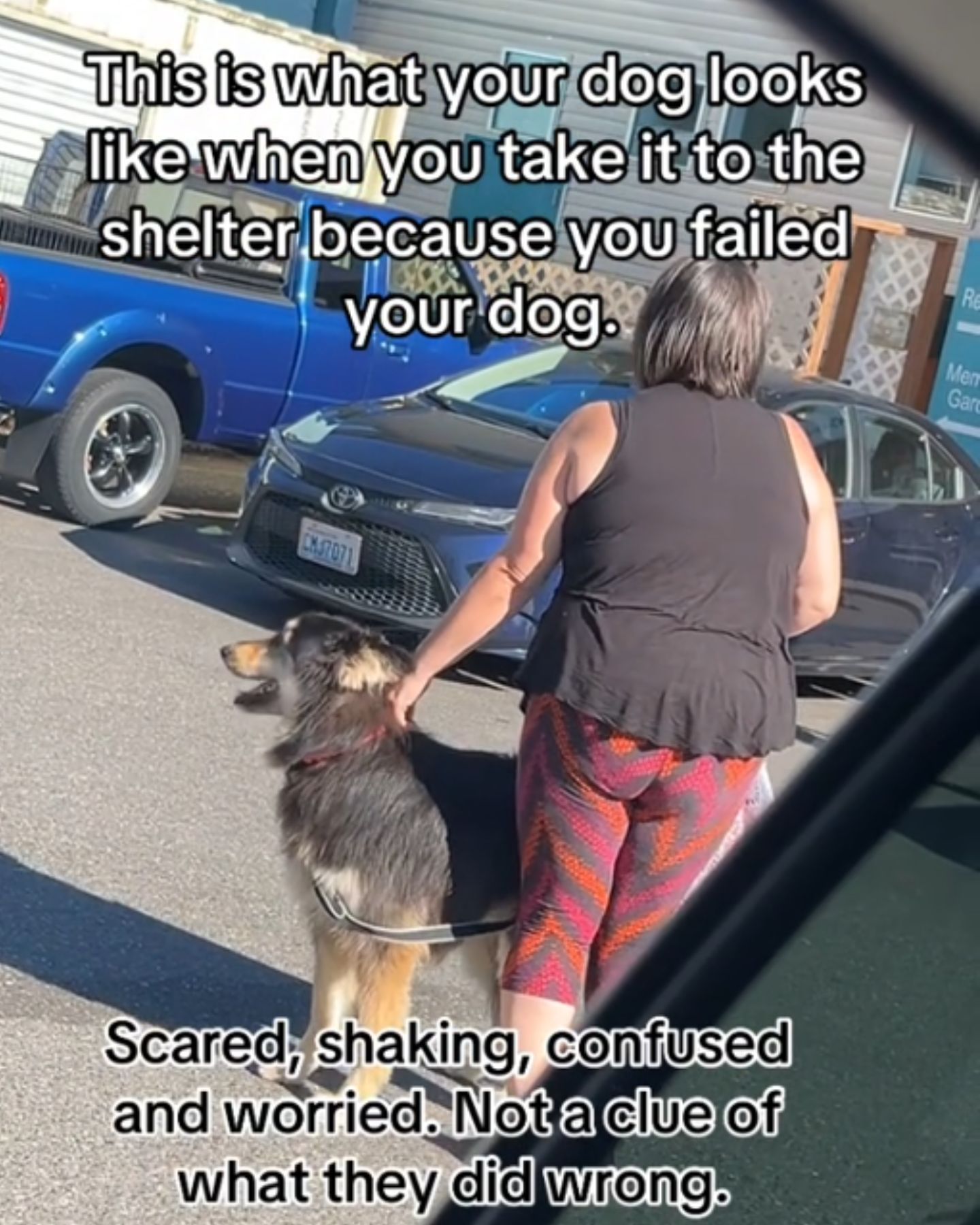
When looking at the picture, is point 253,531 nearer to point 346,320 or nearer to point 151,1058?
point 346,320

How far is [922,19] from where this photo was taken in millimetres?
1099

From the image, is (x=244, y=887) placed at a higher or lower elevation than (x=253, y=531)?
lower

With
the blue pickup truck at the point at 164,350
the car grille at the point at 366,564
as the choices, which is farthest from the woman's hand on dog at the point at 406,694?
the blue pickup truck at the point at 164,350

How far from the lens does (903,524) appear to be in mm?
9430

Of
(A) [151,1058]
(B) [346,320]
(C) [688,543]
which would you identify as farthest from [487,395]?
(C) [688,543]

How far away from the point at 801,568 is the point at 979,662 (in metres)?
2.38

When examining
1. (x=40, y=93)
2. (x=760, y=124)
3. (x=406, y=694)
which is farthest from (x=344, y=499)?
(x=40, y=93)

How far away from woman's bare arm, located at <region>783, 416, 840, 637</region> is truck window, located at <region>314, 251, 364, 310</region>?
771cm

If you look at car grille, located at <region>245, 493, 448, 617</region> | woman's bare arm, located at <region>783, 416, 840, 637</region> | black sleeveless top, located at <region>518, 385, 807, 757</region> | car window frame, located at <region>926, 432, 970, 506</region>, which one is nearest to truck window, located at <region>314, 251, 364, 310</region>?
car grille, located at <region>245, 493, 448, 617</region>

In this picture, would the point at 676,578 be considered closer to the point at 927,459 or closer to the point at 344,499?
the point at 344,499

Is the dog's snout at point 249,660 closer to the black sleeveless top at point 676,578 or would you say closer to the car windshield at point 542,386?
the black sleeveless top at point 676,578

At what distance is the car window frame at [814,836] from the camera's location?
1.41m

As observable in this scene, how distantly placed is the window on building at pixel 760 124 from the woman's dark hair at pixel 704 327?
29cm

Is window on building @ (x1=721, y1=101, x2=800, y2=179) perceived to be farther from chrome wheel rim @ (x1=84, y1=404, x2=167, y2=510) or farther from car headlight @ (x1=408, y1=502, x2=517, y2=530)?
chrome wheel rim @ (x1=84, y1=404, x2=167, y2=510)
